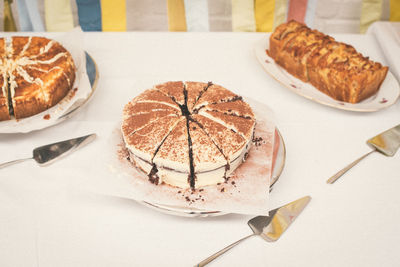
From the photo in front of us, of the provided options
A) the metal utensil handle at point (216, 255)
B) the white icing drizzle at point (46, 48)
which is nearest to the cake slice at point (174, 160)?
the metal utensil handle at point (216, 255)

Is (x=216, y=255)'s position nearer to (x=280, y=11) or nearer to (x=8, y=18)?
(x=280, y=11)

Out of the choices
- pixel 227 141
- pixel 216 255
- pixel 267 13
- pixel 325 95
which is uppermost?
pixel 267 13

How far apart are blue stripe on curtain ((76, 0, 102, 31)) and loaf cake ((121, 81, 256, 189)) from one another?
137 cm

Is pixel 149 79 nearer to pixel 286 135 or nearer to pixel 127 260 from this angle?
pixel 286 135

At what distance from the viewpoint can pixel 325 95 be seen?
5.87 ft

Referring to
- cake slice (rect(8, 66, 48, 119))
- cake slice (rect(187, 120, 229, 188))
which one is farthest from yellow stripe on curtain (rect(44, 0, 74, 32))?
cake slice (rect(187, 120, 229, 188))

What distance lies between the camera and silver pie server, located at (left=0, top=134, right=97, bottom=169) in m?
1.37

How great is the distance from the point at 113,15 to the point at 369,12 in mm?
1900

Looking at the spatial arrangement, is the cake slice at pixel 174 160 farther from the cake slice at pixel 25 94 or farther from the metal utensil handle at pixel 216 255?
the cake slice at pixel 25 94

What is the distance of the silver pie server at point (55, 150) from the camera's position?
4.50 ft

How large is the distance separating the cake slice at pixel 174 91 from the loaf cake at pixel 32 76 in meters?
0.48

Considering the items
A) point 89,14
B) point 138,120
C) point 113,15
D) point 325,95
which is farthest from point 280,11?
point 138,120

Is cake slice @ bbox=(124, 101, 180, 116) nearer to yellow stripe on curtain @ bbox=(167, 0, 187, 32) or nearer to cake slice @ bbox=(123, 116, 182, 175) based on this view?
cake slice @ bbox=(123, 116, 182, 175)

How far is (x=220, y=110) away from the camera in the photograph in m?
1.35
